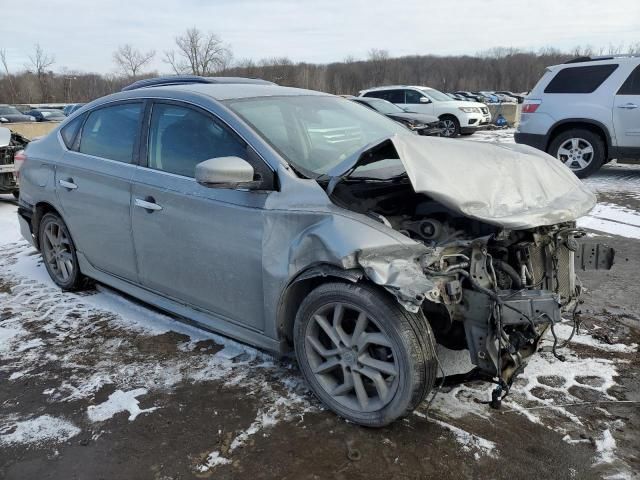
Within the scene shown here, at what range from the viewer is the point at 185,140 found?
3363mm

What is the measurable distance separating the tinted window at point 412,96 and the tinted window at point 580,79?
9.19 metres

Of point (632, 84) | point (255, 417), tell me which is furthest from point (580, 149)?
point (255, 417)

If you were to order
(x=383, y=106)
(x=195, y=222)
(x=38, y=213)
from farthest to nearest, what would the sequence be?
1. (x=383, y=106)
2. (x=38, y=213)
3. (x=195, y=222)

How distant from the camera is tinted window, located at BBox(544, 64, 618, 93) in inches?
348

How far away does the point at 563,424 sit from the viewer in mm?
2680

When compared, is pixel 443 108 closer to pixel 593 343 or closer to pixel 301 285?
pixel 593 343

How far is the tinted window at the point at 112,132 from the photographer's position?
12.2ft

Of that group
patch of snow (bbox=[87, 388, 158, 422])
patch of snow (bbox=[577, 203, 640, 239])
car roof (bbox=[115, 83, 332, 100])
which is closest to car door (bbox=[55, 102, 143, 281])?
car roof (bbox=[115, 83, 332, 100])

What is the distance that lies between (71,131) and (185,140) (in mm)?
1587

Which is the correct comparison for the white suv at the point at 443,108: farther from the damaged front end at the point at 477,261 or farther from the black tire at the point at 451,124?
the damaged front end at the point at 477,261

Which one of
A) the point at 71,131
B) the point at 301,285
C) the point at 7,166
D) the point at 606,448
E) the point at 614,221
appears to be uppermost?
the point at 71,131

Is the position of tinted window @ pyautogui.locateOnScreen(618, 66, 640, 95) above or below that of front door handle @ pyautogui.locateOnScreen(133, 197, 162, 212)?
above

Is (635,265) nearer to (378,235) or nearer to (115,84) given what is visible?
(378,235)

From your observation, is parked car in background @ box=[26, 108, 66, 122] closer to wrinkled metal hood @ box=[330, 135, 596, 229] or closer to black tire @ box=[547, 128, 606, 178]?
black tire @ box=[547, 128, 606, 178]
